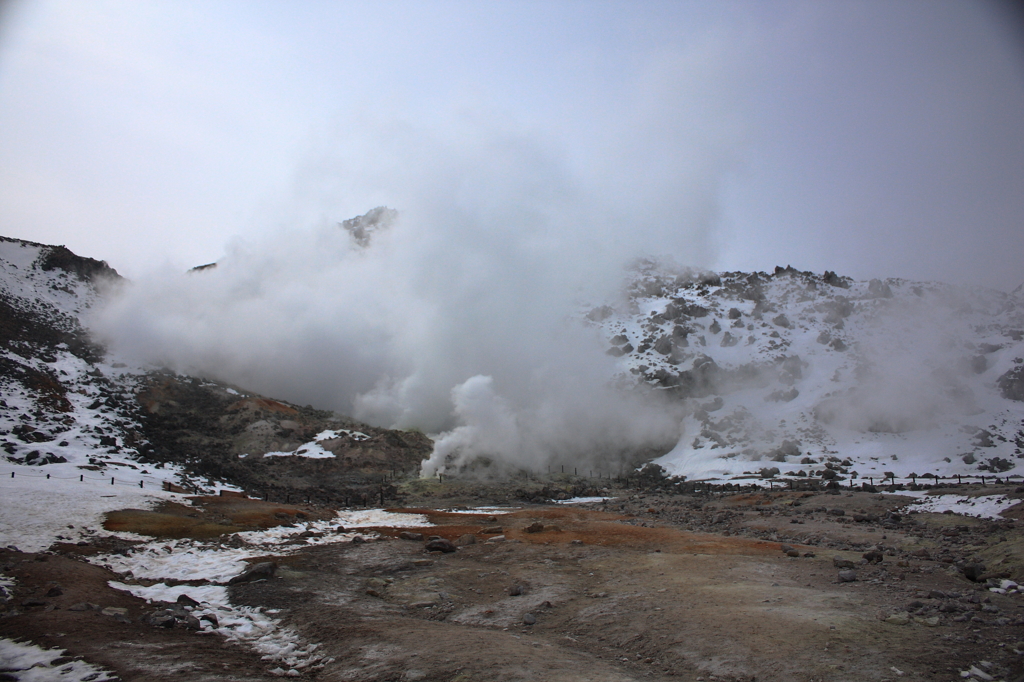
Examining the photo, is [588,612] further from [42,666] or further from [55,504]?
[55,504]

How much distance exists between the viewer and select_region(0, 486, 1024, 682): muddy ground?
9391 millimetres

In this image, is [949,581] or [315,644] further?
[949,581]

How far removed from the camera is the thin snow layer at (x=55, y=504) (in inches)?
745

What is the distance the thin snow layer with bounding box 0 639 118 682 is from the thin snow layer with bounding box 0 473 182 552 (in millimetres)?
9712

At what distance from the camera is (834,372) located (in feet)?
270

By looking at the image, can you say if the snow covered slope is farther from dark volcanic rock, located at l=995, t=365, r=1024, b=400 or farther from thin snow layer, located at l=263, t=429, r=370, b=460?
thin snow layer, located at l=263, t=429, r=370, b=460

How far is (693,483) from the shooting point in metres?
63.5

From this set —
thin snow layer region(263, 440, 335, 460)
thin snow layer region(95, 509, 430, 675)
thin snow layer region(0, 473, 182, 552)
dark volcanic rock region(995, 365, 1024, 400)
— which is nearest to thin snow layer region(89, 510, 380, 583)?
thin snow layer region(95, 509, 430, 675)

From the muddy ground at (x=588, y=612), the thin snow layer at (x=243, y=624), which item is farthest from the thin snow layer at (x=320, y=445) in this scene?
the thin snow layer at (x=243, y=624)

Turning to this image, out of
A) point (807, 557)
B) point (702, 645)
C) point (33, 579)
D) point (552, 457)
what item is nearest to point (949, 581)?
point (807, 557)

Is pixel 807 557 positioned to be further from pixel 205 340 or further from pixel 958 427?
pixel 205 340

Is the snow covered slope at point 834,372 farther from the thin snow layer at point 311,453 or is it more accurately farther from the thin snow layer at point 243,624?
the thin snow layer at point 243,624

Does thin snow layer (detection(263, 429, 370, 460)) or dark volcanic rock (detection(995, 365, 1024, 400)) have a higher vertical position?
dark volcanic rock (detection(995, 365, 1024, 400))

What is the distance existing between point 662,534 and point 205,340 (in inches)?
3017
